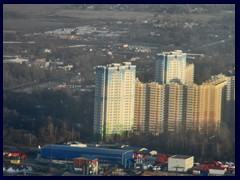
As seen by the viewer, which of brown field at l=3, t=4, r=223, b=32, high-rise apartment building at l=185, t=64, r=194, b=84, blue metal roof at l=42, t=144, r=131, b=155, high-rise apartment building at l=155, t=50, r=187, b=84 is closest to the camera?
blue metal roof at l=42, t=144, r=131, b=155

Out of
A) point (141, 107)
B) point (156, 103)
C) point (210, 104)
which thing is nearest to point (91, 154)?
point (141, 107)

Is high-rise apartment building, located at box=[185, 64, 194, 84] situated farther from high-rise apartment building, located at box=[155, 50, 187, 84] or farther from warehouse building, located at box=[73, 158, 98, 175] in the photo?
warehouse building, located at box=[73, 158, 98, 175]

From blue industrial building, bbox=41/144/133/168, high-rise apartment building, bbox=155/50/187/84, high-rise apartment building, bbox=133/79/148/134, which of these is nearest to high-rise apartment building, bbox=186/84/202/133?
high-rise apartment building, bbox=155/50/187/84

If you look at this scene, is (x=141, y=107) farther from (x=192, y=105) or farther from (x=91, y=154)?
(x=91, y=154)

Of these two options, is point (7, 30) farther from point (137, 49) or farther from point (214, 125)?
point (214, 125)

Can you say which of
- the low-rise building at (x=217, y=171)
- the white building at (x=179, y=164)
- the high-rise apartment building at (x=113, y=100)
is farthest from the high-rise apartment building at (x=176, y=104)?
the low-rise building at (x=217, y=171)

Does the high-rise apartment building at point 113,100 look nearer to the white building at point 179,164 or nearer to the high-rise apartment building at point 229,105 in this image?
the high-rise apartment building at point 229,105

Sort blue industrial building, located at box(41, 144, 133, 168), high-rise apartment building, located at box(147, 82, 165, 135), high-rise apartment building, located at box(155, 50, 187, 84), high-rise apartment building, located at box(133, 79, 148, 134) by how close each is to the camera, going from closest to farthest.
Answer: blue industrial building, located at box(41, 144, 133, 168) → high-rise apartment building, located at box(133, 79, 148, 134) → high-rise apartment building, located at box(147, 82, 165, 135) → high-rise apartment building, located at box(155, 50, 187, 84)
